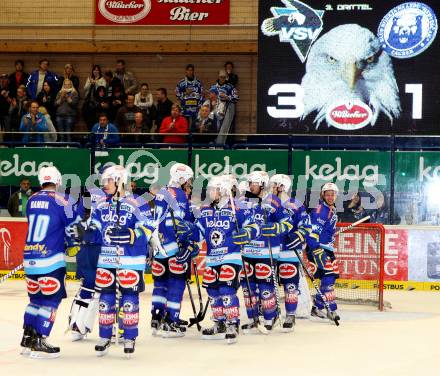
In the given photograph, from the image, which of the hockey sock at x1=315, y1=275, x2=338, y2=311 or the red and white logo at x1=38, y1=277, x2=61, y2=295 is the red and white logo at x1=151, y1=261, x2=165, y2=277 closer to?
the red and white logo at x1=38, y1=277, x2=61, y2=295

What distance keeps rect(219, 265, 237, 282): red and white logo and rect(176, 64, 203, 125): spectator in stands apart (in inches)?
304

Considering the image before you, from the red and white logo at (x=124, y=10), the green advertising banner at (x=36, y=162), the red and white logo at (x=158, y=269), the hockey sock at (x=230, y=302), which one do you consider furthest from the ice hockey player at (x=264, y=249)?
the red and white logo at (x=124, y=10)

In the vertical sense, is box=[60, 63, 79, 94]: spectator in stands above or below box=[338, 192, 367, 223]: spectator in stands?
above

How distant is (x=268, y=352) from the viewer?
9.63 metres

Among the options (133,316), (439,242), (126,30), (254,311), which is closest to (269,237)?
(254,311)

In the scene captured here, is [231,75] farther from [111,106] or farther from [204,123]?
[111,106]

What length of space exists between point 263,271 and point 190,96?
289 inches

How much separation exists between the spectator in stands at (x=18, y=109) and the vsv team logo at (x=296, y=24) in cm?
476

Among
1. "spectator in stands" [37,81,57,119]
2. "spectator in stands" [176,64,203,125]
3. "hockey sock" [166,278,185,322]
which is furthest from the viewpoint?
"spectator in stands" [37,81,57,119]

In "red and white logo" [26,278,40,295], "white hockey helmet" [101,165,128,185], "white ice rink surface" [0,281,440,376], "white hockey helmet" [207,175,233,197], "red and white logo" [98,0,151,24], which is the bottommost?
"white ice rink surface" [0,281,440,376]

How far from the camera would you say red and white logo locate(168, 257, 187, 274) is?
34.6ft

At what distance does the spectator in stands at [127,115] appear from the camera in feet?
56.6

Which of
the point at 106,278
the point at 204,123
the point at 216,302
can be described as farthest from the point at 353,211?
the point at 106,278

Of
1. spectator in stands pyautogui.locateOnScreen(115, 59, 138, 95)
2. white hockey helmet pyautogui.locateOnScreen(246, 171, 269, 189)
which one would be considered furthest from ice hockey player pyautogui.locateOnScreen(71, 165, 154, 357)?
spectator in stands pyautogui.locateOnScreen(115, 59, 138, 95)
